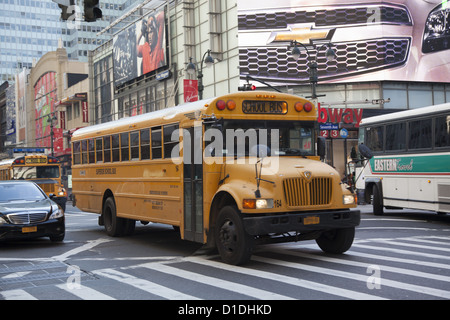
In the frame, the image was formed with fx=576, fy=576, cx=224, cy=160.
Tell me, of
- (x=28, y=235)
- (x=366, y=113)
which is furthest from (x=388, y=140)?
(x=366, y=113)

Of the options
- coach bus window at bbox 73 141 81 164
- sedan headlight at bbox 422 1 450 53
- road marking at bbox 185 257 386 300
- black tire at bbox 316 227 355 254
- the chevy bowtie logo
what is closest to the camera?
road marking at bbox 185 257 386 300

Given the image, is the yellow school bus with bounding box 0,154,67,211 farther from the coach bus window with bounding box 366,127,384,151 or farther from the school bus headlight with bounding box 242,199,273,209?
the school bus headlight with bounding box 242,199,273,209

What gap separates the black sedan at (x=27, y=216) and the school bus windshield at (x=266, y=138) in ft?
17.1

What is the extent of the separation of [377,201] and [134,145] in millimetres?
9208

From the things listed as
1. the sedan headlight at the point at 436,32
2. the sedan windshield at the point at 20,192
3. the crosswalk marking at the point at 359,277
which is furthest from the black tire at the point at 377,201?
the sedan headlight at the point at 436,32

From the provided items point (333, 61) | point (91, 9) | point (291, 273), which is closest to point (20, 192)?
point (91, 9)

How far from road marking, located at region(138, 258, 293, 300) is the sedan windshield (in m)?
5.33

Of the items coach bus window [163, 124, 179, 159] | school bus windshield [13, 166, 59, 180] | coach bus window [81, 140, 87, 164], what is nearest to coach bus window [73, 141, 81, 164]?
coach bus window [81, 140, 87, 164]

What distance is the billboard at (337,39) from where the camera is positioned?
129ft

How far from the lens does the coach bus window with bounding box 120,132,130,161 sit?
534 inches

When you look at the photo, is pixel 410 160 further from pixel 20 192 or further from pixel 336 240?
pixel 20 192

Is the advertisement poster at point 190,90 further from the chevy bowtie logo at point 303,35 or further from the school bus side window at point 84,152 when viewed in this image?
the school bus side window at point 84,152

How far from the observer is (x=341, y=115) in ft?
124
